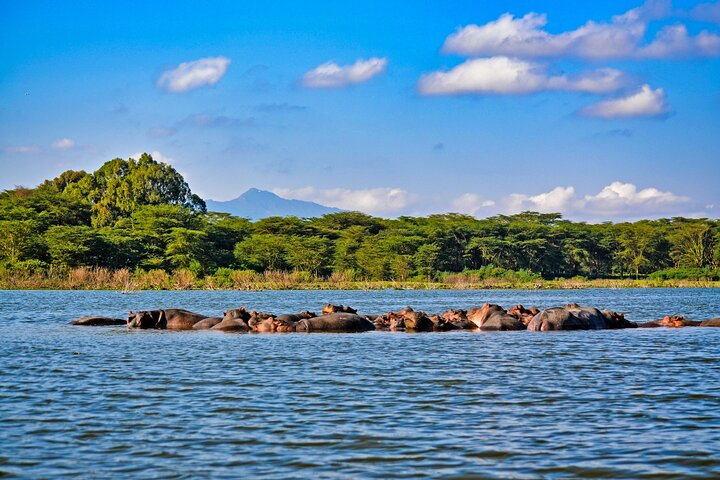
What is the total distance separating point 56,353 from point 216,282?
195 feet

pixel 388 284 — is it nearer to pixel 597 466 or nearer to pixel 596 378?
pixel 596 378

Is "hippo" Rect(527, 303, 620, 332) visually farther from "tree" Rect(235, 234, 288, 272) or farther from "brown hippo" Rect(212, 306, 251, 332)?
"tree" Rect(235, 234, 288, 272)

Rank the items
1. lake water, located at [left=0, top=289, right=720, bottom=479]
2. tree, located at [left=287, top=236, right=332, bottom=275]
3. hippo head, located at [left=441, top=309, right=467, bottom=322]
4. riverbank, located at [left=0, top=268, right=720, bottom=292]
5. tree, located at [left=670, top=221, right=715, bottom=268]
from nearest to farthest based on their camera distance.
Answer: lake water, located at [left=0, top=289, right=720, bottom=479]
hippo head, located at [left=441, top=309, right=467, bottom=322]
riverbank, located at [left=0, top=268, right=720, bottom=292]
tree, located at [left=287, top=236, right=332, bottom=275]
tree, located at [left=670, top=221, right=715, bottom=268]

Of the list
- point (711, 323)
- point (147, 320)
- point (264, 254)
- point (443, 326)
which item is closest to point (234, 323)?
point (147, 320)

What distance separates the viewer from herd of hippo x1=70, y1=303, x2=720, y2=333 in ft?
84.9

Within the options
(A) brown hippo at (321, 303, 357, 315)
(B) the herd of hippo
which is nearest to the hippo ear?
(B) the herd of hippo

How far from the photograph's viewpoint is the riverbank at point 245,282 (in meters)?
70.4

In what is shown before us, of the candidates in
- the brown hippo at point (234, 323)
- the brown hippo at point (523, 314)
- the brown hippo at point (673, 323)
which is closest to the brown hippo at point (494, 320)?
the brown hippo at point (523, 314)

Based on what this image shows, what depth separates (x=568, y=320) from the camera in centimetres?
2608

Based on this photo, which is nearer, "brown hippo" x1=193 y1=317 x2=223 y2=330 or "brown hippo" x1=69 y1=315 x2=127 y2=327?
"brown hippo" x1=193 y1=317 x2=223 y2=330

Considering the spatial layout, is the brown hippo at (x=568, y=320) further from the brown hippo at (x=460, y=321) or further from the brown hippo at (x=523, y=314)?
the brown hippo at (x=460, y=321)

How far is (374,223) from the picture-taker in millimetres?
A: 117438

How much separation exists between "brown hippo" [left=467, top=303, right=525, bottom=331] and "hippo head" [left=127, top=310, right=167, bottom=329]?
934 centimetres

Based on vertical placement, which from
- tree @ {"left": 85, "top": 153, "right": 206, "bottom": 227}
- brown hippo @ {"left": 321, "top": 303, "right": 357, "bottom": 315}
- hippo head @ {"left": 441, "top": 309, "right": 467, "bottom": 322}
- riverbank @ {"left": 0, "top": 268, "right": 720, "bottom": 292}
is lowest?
hippo head @ {"left": 441, "top": 309, "right": 467, "bottom": 322}
